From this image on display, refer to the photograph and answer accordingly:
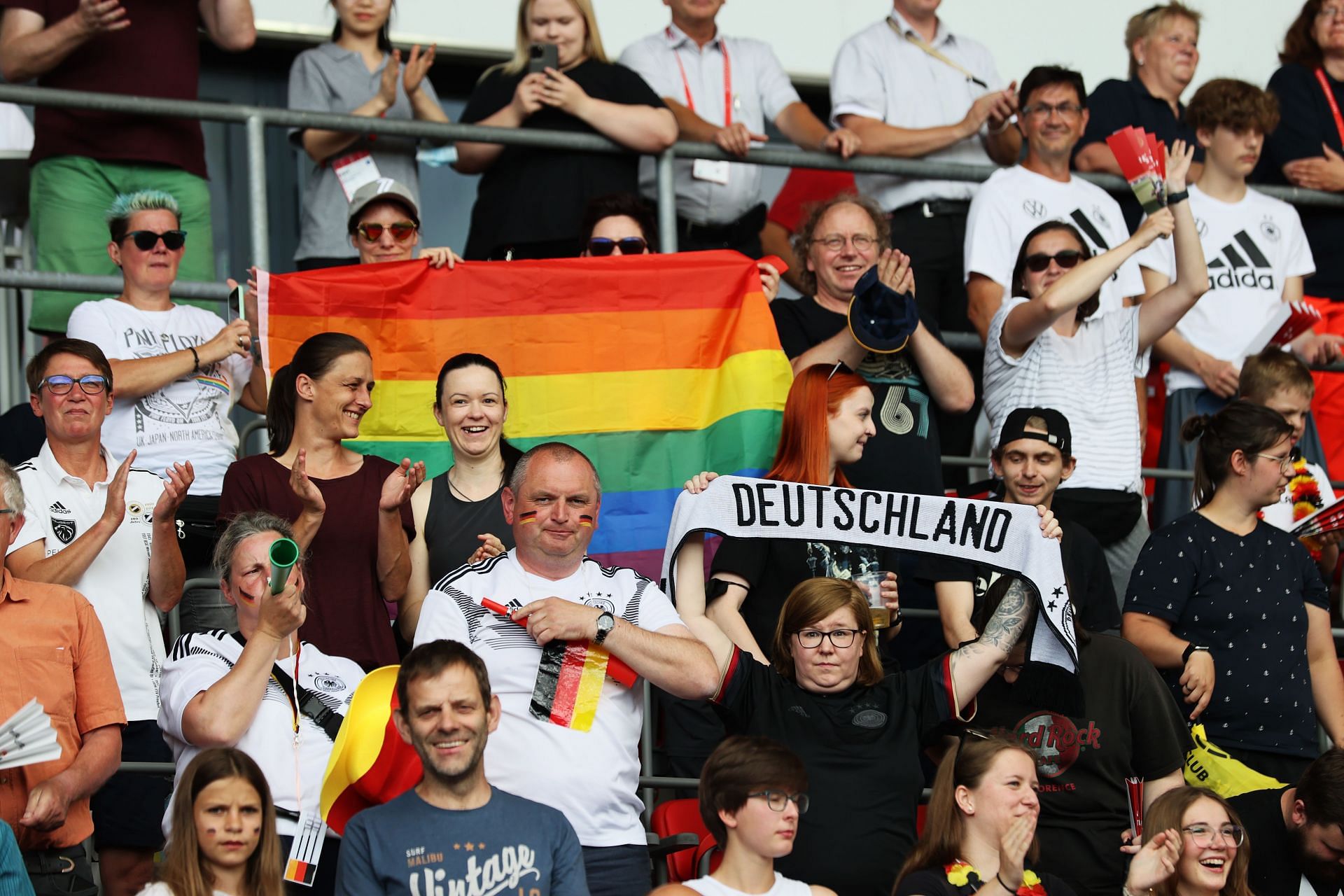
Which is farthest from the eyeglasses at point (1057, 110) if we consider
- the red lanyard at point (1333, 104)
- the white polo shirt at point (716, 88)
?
the red lanyard at point (1333, 104)

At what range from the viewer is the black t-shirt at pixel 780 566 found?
5.94 metres

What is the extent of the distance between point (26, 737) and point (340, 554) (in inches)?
49.0

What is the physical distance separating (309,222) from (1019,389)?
292 cm

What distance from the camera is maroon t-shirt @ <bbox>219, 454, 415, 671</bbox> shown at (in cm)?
572

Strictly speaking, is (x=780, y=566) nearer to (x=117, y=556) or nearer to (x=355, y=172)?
(x=117, y=556)

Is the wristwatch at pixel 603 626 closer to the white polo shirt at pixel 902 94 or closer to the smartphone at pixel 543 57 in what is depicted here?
the smartphone at pixel 543 57

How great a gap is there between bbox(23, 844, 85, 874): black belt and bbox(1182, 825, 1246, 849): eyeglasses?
3036 mm

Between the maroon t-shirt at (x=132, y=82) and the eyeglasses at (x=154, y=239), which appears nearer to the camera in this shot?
the eyeglasses at (x=154, y=239)

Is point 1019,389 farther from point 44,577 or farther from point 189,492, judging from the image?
point 44,577

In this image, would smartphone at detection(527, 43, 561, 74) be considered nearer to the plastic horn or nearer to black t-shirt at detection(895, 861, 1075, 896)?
the plastic horn

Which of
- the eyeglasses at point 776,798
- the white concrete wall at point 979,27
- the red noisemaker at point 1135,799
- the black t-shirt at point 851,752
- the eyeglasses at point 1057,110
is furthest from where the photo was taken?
the white concrete wall at point 979,27

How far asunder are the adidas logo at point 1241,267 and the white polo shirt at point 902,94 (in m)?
1.08

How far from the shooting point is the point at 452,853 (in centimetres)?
462

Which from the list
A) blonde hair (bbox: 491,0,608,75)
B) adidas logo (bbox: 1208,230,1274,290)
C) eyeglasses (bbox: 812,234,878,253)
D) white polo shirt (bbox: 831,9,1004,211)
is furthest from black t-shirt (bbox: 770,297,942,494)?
adidas logo (bbox: 1208,230,1274,290)
